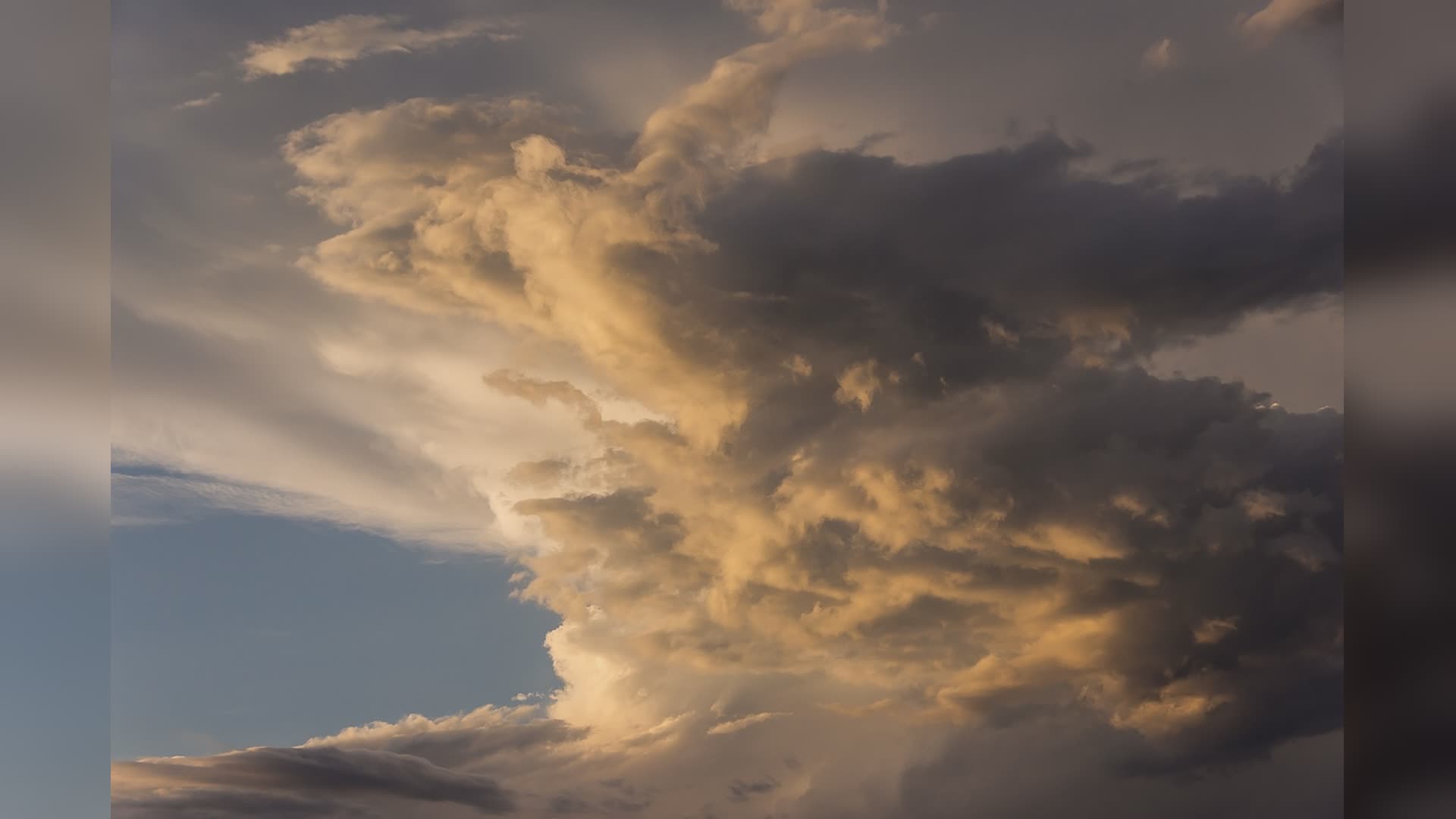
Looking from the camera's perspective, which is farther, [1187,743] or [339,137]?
[339,137]

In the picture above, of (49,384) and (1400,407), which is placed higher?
(49,384)

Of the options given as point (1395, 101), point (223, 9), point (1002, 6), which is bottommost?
point (1395, 101)

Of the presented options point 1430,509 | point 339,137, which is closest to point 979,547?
point 1430,509

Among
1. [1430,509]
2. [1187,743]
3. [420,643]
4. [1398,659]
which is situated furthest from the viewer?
[420,643]

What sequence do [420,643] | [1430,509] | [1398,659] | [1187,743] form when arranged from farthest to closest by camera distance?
[420,643], [1187,743], [1398,659], [1430,509]

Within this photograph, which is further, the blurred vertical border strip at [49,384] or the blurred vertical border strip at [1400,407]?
the blurred vertical border strip at [1400,407]

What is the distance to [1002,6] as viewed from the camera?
326 centimetres

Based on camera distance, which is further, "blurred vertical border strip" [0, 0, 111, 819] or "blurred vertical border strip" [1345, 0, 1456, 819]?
"blurred vertical border strip" [1345, 0, 1456, 819]

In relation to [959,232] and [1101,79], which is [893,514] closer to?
[959,232]

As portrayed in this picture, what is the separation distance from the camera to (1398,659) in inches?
113

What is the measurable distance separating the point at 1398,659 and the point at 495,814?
7.74ft

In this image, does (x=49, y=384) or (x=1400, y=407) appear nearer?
(x=49, y=384)

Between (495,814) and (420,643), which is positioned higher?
(420,643)

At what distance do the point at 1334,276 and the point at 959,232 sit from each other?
3.21 feet
